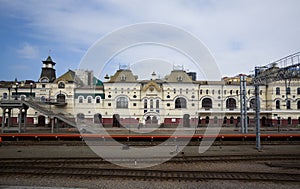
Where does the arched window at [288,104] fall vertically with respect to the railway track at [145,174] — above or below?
above

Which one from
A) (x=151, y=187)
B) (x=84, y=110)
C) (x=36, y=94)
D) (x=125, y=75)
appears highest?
(x=125, y=75)

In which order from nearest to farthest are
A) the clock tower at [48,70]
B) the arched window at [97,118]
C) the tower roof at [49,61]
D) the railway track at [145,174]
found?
the railway track at [145,174] → the arched window at [97,118] → the clock tower at [48,70] → the tower roof at [49,61]

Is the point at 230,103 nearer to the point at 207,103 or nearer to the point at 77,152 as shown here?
the point at 207,103

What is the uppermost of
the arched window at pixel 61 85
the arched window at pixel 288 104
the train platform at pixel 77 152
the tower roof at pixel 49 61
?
the tower roof at pixel 49 61

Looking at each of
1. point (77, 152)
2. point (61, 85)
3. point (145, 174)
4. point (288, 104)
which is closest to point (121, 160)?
point (145, 174)

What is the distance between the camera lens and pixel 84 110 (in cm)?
4012

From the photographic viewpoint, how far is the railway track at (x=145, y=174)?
35.7 ft

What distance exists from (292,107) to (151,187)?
132 ft

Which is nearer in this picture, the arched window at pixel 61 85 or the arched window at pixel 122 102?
the arched window at pixel 122 102

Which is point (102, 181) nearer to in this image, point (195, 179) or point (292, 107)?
point (195, 179)

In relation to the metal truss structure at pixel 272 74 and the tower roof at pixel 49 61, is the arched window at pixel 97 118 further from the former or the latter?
the metal truss structure at pixel 272 74

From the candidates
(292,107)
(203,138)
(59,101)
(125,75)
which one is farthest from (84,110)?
(292,107)

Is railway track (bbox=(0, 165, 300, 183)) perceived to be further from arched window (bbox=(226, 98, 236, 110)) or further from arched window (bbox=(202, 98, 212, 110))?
arched window (bbox=(226, 98, 236, 110))

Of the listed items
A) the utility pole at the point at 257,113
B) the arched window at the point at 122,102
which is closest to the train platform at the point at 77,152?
the utility pole at the point at 257,113
